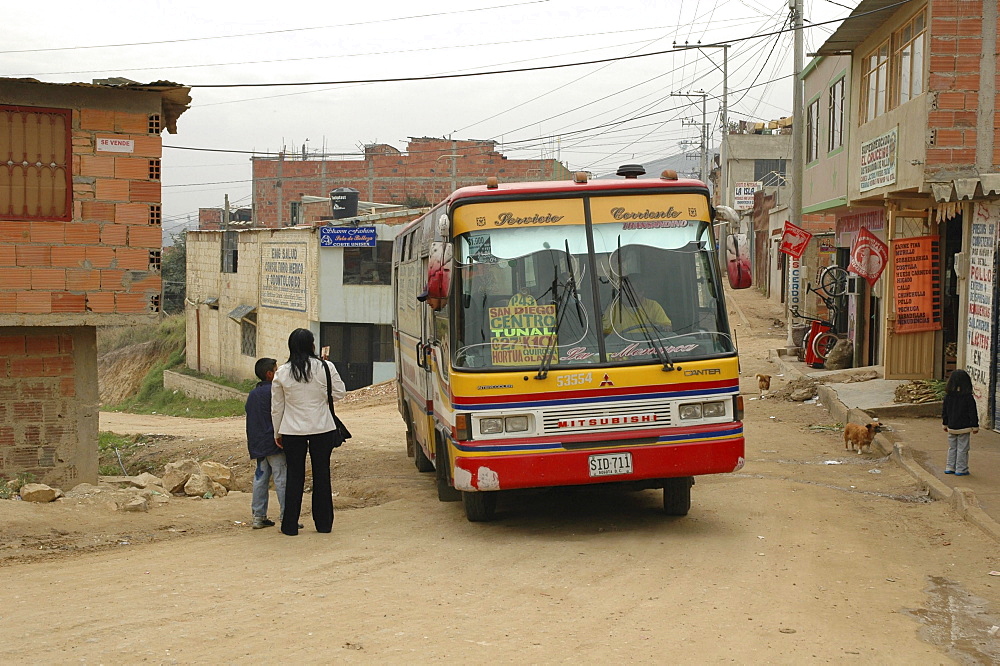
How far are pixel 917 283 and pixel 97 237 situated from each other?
12.9 m

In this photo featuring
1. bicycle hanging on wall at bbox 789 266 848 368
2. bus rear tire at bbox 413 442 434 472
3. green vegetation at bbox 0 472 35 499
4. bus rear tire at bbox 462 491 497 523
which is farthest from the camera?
bicycle hanging on wall at bbox 789 266 848 368

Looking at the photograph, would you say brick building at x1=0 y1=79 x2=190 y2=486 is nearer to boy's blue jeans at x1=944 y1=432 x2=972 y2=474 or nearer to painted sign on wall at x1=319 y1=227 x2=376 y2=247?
boy's blue jeans at x1=944 y1=432 x2=972 y2=474

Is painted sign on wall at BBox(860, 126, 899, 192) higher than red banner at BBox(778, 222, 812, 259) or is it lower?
higher

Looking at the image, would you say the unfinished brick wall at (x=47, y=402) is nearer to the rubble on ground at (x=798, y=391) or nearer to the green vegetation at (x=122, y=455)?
the green vegetation at (x=122, y=455)

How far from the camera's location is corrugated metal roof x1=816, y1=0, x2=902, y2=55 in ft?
57.3

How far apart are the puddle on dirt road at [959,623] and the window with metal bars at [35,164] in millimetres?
9086

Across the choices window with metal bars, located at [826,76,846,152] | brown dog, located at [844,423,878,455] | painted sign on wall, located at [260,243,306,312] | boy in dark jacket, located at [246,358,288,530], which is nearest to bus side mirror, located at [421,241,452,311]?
boy in dark jacket, located at [246,358,288,530]

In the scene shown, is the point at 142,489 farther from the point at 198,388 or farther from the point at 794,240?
the point at 198,388

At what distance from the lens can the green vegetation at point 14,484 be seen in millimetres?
10830

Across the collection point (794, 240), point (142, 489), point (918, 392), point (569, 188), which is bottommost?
point (142, 489)

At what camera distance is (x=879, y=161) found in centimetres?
1800

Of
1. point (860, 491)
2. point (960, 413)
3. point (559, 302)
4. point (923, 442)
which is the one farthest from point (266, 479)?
point (923, 442)

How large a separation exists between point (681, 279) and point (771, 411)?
10786 mm

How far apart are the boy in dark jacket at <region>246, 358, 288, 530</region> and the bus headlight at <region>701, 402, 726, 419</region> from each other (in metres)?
3.49
